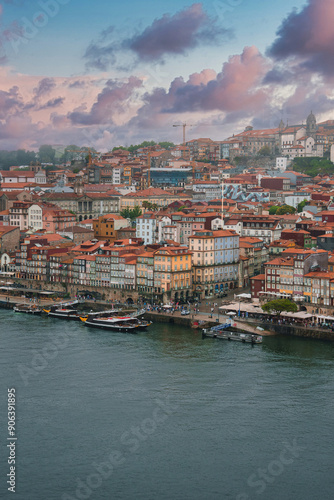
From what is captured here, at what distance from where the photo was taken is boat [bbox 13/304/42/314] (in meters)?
38.6

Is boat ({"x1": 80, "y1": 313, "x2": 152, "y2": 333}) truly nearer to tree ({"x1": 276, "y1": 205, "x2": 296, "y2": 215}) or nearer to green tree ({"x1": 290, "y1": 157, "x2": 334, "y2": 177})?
tree ({"x1": 276, "y1": 205, "x2": 296, "y2": 215})

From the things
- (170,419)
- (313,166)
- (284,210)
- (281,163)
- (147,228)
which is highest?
(281,163)

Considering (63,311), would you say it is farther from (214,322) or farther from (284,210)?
(284,210)

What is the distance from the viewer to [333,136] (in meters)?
94.9

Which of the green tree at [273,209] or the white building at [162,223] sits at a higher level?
the green tree at [273,209]

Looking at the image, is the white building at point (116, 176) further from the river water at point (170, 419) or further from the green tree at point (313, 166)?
the river water at point (170, 419)

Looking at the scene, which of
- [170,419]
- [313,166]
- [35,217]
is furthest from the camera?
[313,166]

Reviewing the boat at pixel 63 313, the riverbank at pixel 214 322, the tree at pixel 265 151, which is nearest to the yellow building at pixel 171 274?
the riverbank at pixel 214 322

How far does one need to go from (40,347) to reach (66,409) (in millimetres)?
7650

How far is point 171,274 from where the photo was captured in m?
38.5

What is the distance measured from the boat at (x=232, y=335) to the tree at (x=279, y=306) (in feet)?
5.82

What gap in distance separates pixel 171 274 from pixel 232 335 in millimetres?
7290

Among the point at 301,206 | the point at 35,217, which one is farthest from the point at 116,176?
the point at 35,217

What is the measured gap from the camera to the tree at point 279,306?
108 ft
